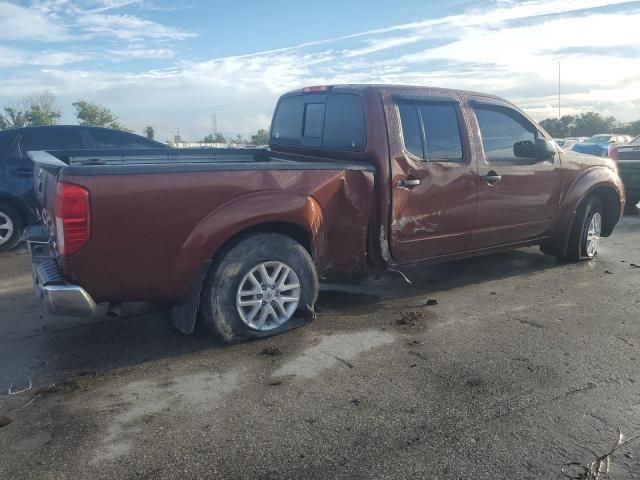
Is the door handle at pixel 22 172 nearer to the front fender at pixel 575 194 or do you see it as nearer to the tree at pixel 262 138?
the tree at pixel 262 138

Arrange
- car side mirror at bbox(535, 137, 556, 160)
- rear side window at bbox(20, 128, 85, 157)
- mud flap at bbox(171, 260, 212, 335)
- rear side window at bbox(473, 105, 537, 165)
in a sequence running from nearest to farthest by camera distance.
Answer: mud flap at bbox(171, 260, 212, 335)
rear side window at bbox(473, 105, 537, 165)
car side mirror at bbox(535, 137, 556, 160)
rear side window at bbox(20, 128, 85, 157)

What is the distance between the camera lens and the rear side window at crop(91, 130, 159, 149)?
25.9ft

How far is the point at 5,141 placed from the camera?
7.33 m

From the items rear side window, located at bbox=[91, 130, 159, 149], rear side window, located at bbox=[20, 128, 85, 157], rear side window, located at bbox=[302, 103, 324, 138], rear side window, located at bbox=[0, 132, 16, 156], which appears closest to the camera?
rear side window, located at bbox=[302, 103, 324, 138]

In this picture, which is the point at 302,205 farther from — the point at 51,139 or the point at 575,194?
the point at 51,139

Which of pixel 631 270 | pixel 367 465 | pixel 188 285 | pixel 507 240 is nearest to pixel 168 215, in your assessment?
pixel 188 285

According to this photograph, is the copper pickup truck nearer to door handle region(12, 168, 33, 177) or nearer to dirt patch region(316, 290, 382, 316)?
dirt patch region(316, 290, 382, 316)

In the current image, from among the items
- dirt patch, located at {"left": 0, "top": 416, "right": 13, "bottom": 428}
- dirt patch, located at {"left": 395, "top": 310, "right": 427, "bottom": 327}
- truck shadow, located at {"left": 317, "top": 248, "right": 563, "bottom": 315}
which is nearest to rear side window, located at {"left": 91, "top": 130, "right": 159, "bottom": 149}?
truck shadow, located at {"left": 317, "top": 248, "right": 563, "bottom": 315}

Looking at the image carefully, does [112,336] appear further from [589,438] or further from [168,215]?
[589,438]

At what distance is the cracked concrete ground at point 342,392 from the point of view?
2.67 meters

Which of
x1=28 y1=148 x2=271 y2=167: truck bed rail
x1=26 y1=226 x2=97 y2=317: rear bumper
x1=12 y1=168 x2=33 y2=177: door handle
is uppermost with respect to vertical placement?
x1=28 y1=148 x2=271 y2=167: truck bed rail

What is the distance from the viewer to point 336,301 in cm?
520

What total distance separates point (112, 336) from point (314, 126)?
253 cm

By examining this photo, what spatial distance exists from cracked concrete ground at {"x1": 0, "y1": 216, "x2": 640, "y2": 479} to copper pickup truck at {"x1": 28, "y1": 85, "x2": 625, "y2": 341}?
43cm
